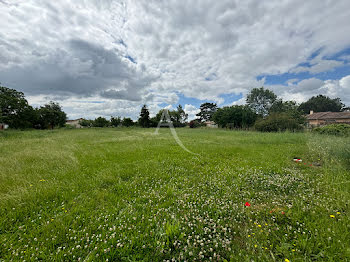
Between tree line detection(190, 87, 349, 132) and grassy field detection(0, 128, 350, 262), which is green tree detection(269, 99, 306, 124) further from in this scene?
grassy field detection(0, 128, 350, 262)

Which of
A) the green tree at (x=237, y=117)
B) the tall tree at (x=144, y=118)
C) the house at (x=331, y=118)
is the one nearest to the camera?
the green tree at (x=237, y=117)

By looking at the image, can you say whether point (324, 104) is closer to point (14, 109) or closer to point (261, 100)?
point (261, 100)

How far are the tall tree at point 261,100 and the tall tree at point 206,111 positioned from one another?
2022 centimetres

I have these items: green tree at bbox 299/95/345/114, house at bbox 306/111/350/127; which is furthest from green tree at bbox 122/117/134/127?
green tree at bbox 299/95/345/114

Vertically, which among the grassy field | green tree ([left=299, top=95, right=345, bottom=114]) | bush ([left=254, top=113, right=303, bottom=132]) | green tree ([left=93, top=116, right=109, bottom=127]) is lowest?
the grassy field

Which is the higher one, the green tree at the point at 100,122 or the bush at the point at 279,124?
the green tree at the point at 100,122

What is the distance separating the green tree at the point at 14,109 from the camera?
82.1 feet

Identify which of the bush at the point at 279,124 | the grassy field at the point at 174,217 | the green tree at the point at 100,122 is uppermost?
the green tree at the point at 100,122

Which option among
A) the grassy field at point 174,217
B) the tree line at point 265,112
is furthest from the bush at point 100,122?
the grassy field at point 174,217

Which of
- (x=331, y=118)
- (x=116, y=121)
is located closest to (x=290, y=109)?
(x=331, y=118)

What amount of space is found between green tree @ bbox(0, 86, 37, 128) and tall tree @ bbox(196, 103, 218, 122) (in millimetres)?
59081

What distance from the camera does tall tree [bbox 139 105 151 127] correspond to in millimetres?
47312

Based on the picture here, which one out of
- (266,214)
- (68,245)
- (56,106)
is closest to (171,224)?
(68,245)

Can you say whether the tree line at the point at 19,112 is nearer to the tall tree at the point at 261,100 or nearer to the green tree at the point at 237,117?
the green tree at the point at 237,117
